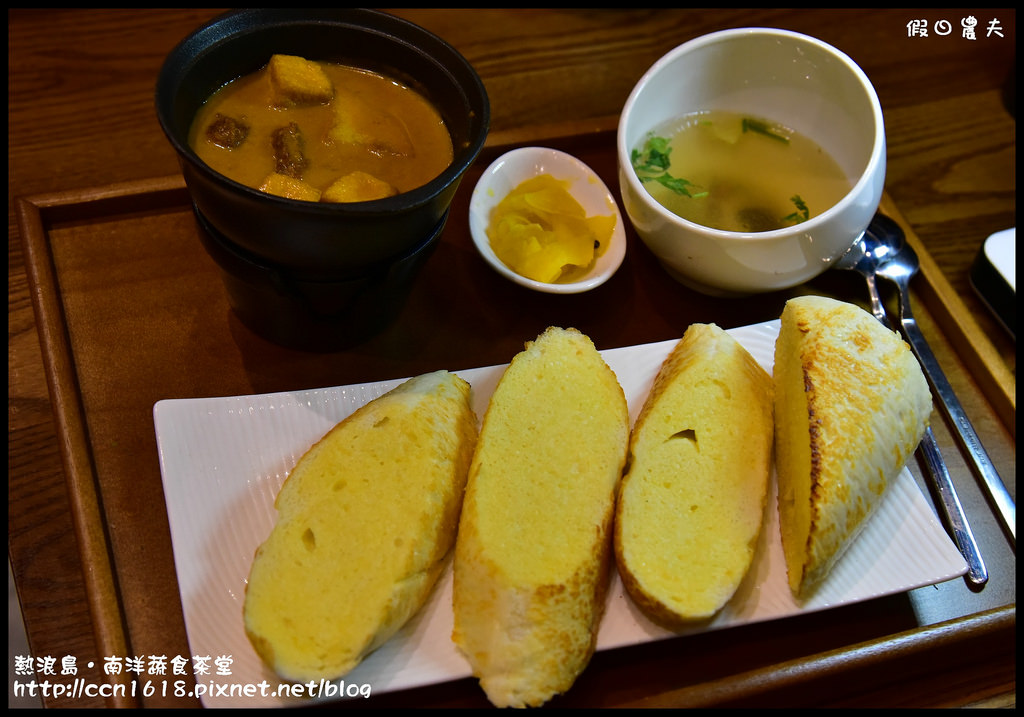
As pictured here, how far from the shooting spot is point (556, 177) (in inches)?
80.7

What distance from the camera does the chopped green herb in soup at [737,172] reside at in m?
1.94

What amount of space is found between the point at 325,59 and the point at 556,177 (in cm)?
64

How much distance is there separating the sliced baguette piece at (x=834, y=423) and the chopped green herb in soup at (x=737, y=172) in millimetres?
344

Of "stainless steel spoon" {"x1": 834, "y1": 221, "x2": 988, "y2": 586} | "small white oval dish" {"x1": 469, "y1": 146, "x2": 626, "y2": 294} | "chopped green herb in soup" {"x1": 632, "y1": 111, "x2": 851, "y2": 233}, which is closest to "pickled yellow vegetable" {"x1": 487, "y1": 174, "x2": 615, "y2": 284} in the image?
"small white oval dish" {"x1": 469, "y1": 146, "x2": 626, "y2": 294}

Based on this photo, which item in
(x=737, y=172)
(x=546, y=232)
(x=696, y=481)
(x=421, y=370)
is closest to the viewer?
(x=696, y=481)

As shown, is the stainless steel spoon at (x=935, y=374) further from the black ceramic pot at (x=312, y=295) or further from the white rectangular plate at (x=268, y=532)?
the black ceramic pot at (x=312, y=295)

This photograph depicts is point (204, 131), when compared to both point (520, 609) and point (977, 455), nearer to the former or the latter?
point (520, 609)

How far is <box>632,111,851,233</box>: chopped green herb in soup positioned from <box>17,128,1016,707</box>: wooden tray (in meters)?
0.17

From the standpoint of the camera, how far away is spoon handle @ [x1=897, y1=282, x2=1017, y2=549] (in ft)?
5.62

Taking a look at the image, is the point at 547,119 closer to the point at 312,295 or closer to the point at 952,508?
the point at 312,295

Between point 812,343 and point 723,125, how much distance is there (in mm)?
735

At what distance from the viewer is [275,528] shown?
143 centimetres

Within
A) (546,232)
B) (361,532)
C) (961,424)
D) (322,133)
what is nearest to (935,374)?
(961,424)

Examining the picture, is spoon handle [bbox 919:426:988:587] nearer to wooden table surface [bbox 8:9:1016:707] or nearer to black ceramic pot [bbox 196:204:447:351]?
wooden table surface [bbox 8:9:1016:707]
